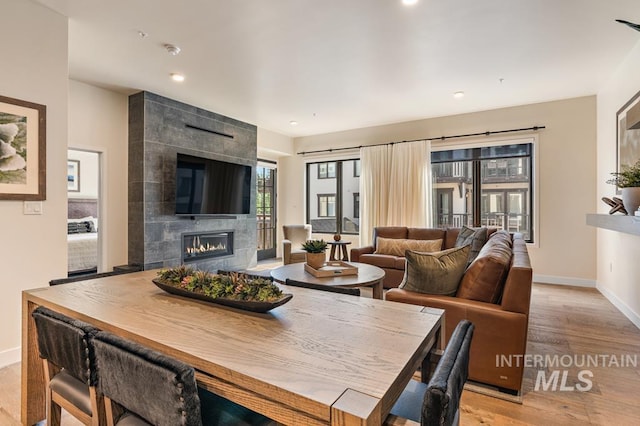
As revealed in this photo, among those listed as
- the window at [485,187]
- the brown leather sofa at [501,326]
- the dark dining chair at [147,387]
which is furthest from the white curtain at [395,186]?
the dark dining chair at [147,387]

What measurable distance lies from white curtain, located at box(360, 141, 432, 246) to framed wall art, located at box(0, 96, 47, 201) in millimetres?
4922

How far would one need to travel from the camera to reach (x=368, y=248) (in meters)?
5.25

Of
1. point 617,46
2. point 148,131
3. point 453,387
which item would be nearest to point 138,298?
point 453,387

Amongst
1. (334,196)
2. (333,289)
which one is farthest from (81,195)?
(333,289)

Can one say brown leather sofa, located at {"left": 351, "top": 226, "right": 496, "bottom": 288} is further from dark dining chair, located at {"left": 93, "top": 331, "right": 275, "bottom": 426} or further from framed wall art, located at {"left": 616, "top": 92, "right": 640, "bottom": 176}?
dark dining chair, located at {"left": 93, "top": 331, "right": 275, "bottom": 426}

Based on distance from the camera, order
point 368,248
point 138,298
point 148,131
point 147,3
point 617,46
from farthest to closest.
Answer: point 368,248 → point 148,131 → point 617,46 → point 147,3 → point 138,298

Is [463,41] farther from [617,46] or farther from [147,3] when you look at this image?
[147,3]

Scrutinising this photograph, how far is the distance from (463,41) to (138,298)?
11.1ft

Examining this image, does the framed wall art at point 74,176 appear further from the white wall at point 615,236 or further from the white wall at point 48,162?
the white wall at point 615,236

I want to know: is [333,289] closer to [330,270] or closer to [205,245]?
[330,270]

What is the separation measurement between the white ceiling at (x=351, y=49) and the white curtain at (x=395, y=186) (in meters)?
1.12

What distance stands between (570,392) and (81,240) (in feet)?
20.0

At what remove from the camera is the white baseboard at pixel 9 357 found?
8.08 ft

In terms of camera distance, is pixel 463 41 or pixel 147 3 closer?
pixel 147 3
